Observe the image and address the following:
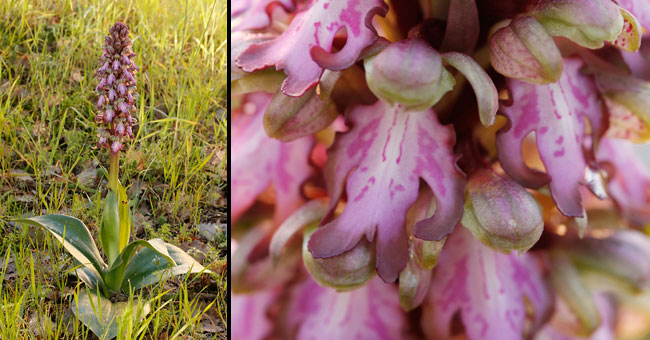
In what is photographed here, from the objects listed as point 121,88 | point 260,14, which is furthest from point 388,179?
point 121,88

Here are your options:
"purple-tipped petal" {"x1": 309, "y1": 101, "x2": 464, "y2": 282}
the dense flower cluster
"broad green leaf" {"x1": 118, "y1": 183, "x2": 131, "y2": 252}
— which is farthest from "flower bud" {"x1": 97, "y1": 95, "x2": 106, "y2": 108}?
"purple-tipped petal" {"x1": 309, "y1": 101, "x2": 464, "y2": 282}

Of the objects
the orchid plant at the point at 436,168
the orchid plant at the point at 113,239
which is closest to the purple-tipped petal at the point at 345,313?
the orchid plant at the point at 436,168

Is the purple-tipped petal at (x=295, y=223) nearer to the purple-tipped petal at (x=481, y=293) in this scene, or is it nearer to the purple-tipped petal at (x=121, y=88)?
the purple-tipped petal at (x=481, y=293)

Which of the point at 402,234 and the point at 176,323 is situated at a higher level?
the point at 402,234

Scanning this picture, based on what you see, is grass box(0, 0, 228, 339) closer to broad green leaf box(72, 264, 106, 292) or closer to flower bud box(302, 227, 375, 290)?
broad green leaf box(72, 264, 106, 292)

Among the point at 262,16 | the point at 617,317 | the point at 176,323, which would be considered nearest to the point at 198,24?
the point at 176,323

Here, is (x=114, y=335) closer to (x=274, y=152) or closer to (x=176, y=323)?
(x=176, y=323)

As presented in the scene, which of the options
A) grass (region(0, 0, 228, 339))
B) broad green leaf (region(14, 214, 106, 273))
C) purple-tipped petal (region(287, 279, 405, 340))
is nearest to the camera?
purple-tipped petal (region(287, 279, 405, 340))
